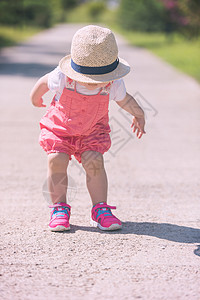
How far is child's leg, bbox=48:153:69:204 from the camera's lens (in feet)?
11.1

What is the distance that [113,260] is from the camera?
2.89m

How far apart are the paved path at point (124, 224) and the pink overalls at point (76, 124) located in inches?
20.6

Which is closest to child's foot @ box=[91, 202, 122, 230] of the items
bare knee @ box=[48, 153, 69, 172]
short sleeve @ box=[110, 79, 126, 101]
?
bare knee @ box=[48, 153, 69, 172]

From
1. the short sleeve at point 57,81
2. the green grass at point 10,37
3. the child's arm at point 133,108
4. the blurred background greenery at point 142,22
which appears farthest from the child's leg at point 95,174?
the green grass at point 10,37

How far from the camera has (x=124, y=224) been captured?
3527mm

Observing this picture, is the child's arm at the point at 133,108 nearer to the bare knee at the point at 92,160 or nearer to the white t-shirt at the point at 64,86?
the white t-shirt at the point at 64,86

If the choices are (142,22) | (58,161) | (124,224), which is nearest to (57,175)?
(58,161)

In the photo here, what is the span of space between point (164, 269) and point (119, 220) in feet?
2.24

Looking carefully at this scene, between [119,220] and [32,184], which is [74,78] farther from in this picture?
[32,184]

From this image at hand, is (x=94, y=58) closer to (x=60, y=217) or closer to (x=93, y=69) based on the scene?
(x=93, y=69)

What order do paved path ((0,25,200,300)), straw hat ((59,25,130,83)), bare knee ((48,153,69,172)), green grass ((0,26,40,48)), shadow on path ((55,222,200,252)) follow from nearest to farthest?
paved path ((0,25,200,300)) → straw hat ((59,25,130,83)) → shadow on path ((55,222,200,252)) → bare knee ((48,153,69,172)) → green grass ((0,26,40,48))

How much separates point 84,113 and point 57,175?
44 cm

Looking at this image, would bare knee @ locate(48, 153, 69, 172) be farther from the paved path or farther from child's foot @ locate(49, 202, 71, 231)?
the paved path

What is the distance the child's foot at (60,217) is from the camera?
10.8 ft
